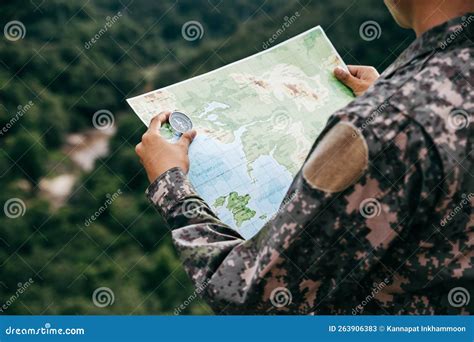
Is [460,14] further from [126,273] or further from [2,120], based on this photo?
[2,120]

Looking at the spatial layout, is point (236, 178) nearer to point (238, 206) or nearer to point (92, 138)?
point (238, 206)

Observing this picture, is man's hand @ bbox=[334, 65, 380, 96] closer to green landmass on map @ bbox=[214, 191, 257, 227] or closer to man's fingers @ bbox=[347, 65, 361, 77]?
man's fingers @ bbox=[347, 65, 361, 77]

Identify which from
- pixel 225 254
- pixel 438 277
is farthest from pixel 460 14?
pixel 225 254

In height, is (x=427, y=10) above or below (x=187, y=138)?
above

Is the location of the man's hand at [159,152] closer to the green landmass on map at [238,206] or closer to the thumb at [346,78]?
the green landmass on map at [238,206]
